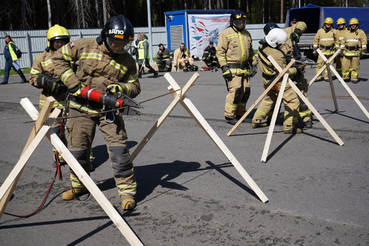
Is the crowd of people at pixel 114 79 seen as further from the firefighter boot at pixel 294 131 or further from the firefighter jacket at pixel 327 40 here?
the firefighter jacket at pixel 327 40

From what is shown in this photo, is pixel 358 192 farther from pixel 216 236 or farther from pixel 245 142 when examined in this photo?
pixel 245 142

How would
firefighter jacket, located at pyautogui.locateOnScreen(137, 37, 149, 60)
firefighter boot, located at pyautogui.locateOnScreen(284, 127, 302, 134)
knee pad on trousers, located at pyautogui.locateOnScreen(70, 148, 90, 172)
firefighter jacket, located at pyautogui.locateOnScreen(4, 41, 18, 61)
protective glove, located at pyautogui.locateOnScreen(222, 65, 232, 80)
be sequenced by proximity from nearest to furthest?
knee pad on trousers, located at pyautogui.locateOnScreen(70, 148, 90, 172), firefighter boot, located at pyautogui.locateOnScreen(284, 127, 302, 134), protective glove, located at pyautogui.locateOnScreen(222, 65, 232, 80), firefighter jacket, located at pyautogui.locateOnScreen(4, 41, 18, 61), firefighter jacket, located at pyautogui.locateOnScreen(137, 37, 149, 60)

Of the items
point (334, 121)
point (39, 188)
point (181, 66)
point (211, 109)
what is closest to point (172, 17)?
point (181, 66)

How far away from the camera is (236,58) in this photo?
7.34m

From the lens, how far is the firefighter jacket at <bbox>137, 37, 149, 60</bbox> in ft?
55.5

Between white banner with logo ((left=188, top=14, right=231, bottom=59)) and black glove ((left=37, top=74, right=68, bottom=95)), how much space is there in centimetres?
1937

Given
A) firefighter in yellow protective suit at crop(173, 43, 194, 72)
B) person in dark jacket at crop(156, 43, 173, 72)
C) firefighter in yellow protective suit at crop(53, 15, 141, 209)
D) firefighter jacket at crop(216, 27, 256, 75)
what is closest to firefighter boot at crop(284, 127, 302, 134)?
firefighter jacket at crop(216, 27, 256, 75)

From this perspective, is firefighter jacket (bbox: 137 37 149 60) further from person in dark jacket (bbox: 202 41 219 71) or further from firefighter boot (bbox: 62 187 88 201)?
firefighter boot (bbox: 62 187 88 201)

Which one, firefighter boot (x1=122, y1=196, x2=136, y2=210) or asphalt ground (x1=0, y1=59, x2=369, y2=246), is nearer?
asphalt ground (x1=0, y1=59, x2=369, y2=246)

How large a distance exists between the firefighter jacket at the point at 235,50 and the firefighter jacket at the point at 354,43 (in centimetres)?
683

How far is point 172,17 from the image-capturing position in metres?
24.2

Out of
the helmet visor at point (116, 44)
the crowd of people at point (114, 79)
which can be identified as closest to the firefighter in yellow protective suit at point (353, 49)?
the crowd of people at point (114, 79)

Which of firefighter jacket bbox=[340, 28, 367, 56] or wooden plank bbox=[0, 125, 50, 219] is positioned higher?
firefighter jacket bbox=[340, 28, 367, 56]

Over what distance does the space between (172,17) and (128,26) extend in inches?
832
